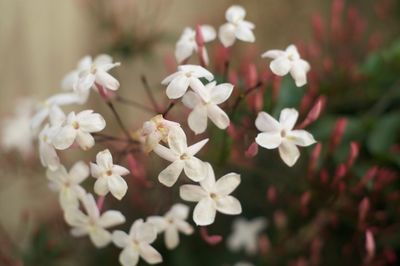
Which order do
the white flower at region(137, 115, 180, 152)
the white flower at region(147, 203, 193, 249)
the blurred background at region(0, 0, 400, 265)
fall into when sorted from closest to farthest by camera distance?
the white flower at region(137, 115, 180, 152) → the white flower at region(147, 203, 193, 249) → the blurred background at region(0, 0, 400, 265)

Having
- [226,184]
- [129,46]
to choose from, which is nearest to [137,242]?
[226,184]

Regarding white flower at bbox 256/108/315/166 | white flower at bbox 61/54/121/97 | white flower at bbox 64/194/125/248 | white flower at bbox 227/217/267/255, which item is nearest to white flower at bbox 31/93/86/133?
white flower at bbox 61/54/121/97

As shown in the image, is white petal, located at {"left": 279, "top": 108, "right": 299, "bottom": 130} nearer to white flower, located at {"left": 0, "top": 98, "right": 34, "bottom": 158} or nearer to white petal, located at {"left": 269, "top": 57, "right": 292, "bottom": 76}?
white petal, located at {"left": 269, "top": 57, "right": 292, "bottom": 76}

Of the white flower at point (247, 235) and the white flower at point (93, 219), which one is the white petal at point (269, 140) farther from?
the white flower at point (247, 235)

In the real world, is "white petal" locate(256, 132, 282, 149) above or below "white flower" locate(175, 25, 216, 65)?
below

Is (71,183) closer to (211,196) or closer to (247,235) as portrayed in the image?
(211,196)

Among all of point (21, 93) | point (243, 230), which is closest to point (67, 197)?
point (243, 230)
